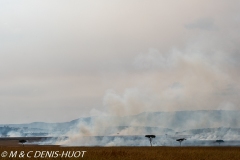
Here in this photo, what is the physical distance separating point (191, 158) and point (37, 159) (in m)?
20.8

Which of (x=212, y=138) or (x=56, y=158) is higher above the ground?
(x=212, y=138)

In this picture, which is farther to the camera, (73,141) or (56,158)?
(73,141)

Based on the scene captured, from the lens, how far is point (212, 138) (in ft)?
650

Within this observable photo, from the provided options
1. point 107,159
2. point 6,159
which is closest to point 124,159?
point 107,159

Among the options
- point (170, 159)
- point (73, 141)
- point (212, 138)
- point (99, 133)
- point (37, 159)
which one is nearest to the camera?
point (37, 159)

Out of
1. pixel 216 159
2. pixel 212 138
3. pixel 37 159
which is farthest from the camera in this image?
pixel 212 138

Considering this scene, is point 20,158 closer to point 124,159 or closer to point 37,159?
point 37,159

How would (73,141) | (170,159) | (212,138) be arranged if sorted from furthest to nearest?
(212,138), (73,141), (170,159)

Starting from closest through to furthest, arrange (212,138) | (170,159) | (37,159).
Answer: (37,159)
(170,159)
(212,138)

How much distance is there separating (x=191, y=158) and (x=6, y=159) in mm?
23598

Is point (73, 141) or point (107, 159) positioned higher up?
point (73, 141)

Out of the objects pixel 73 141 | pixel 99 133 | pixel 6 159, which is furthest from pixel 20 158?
pixel 99 133

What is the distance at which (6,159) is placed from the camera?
143 feet

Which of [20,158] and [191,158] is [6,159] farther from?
[191,158]
